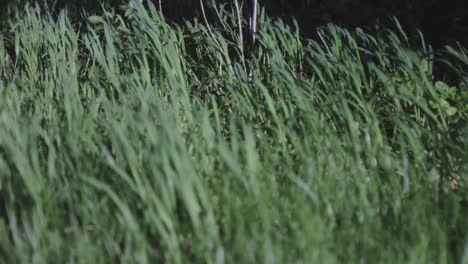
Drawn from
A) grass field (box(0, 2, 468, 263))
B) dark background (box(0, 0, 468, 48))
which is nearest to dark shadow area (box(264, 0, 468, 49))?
dark background (box(0, 0, 468, 48))

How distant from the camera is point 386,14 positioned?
12.1ft

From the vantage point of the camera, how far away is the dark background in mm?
3531

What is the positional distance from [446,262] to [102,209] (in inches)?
33.8

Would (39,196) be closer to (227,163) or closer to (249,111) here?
(227,163)

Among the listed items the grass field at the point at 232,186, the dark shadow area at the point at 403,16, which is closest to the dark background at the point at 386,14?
the dark shadow area at the point at 403,16

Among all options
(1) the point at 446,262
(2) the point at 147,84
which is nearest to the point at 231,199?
(1) the point at 446,262

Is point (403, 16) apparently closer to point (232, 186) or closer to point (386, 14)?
point (386, 14)

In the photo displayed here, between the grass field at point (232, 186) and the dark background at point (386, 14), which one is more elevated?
the dark background at point (386, 14)

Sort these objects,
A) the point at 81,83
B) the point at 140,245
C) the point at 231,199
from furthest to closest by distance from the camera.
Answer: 1. the point at 81,83
2. the point at 231,199
3. the point at 140,245

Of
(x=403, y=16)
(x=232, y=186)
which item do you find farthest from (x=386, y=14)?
(x=232, y=186)

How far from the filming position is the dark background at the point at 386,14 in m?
3.53

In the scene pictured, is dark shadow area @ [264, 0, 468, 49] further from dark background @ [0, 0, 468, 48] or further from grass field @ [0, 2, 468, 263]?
grass field @ [0, 2, 468, 263]

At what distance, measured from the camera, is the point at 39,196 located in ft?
6.45

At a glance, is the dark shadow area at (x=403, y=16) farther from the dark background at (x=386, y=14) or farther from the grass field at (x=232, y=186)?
the grass field at (x=232, y=186)
